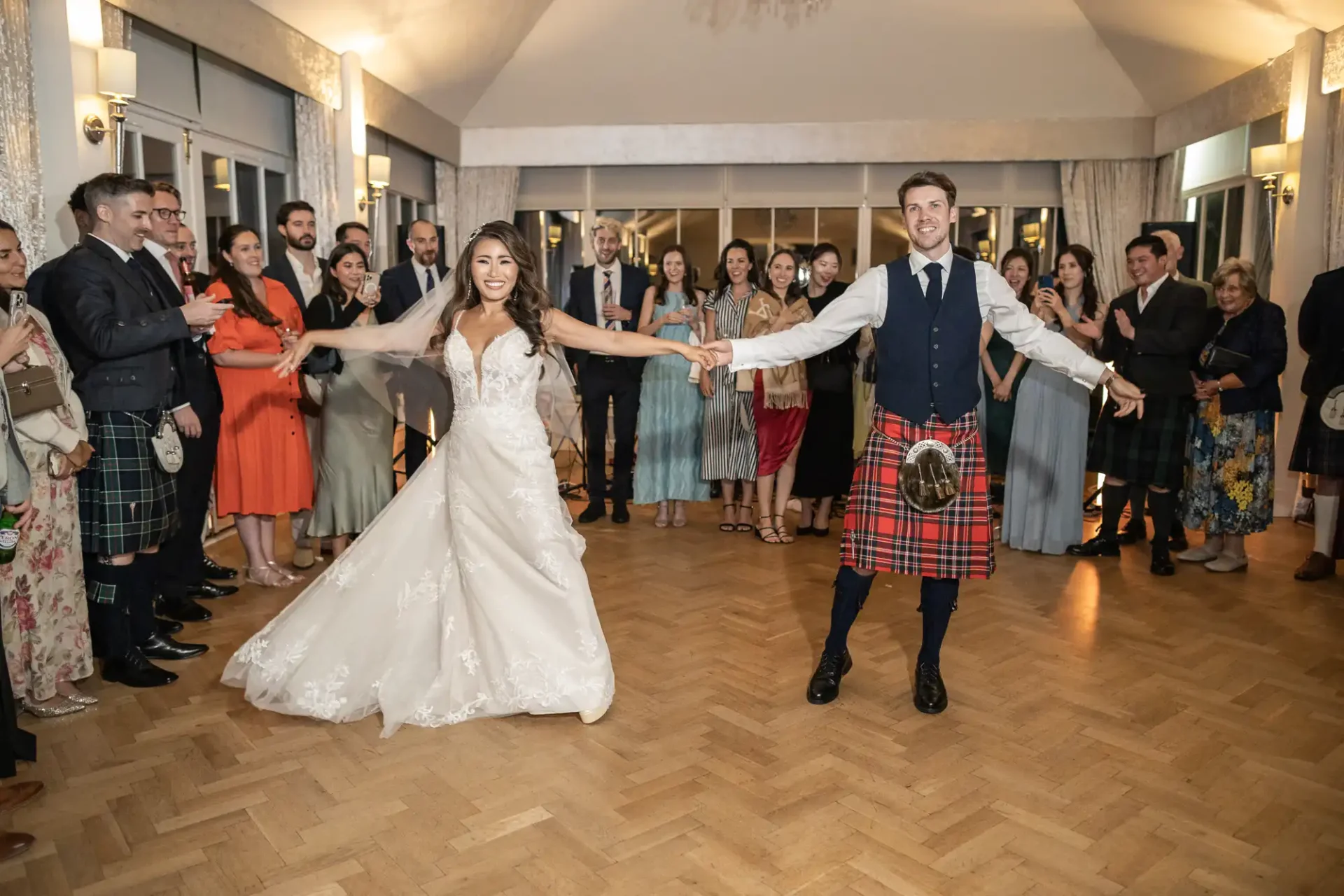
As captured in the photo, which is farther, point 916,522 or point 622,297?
point 622,297

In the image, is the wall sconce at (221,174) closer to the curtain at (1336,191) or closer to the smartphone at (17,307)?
the smartphone at (17,307)

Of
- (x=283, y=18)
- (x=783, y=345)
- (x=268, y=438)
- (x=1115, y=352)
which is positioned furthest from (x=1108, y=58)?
(x=268, y=438)

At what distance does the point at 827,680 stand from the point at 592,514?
10.00ft

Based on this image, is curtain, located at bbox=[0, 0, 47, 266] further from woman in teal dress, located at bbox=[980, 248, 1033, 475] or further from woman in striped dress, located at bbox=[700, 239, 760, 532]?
woman in teal dress, located at bbox=[980, 248, 1033, 475]

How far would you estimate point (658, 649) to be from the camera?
152 inches

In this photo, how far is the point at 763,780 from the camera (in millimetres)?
2779

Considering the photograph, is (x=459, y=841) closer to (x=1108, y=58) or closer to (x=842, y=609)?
(x=842, y=609)

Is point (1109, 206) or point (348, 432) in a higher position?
point (1109, 206)

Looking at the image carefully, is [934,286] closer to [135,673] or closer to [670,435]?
[135,673]

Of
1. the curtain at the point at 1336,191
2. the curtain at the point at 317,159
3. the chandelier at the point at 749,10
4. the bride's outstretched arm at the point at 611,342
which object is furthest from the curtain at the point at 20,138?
the curtain at the point at 1336,191

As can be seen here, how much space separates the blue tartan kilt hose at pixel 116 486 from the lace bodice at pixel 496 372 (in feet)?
3.81

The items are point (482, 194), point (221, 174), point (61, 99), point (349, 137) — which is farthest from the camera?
point (482, 194)

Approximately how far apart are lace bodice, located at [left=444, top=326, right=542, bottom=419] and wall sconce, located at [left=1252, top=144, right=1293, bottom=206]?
6.08m

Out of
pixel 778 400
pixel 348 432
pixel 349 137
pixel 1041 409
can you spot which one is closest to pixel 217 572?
pixel 348 432
